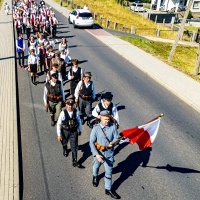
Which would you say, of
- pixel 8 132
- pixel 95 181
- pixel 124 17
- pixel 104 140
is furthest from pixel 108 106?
pixel 124 17

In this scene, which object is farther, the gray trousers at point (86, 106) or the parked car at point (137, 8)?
the parked car at point (137, 8)

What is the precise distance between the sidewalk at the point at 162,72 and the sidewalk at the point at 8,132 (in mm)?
7550

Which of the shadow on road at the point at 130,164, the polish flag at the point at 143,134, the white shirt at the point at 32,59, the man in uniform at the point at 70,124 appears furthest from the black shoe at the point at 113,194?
the white shirt at the point at 32,59

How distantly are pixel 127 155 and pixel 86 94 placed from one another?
8.11 ft

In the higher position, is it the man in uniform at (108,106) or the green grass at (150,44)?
the man in uniform at (108,106)

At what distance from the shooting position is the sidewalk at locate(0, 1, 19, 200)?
6748 mm

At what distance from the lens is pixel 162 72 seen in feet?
54.6

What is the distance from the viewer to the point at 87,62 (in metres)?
17.8

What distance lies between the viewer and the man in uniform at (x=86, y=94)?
939cm

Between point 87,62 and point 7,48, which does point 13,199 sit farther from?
point 7,48

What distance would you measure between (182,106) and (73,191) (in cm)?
719

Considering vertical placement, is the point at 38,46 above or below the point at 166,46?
above

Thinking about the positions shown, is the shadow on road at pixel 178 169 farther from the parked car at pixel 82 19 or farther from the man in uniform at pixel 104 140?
the parked car at pixel 82 19

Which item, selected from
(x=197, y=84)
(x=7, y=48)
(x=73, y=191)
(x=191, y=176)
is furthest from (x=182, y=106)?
(x=7, y=48)
